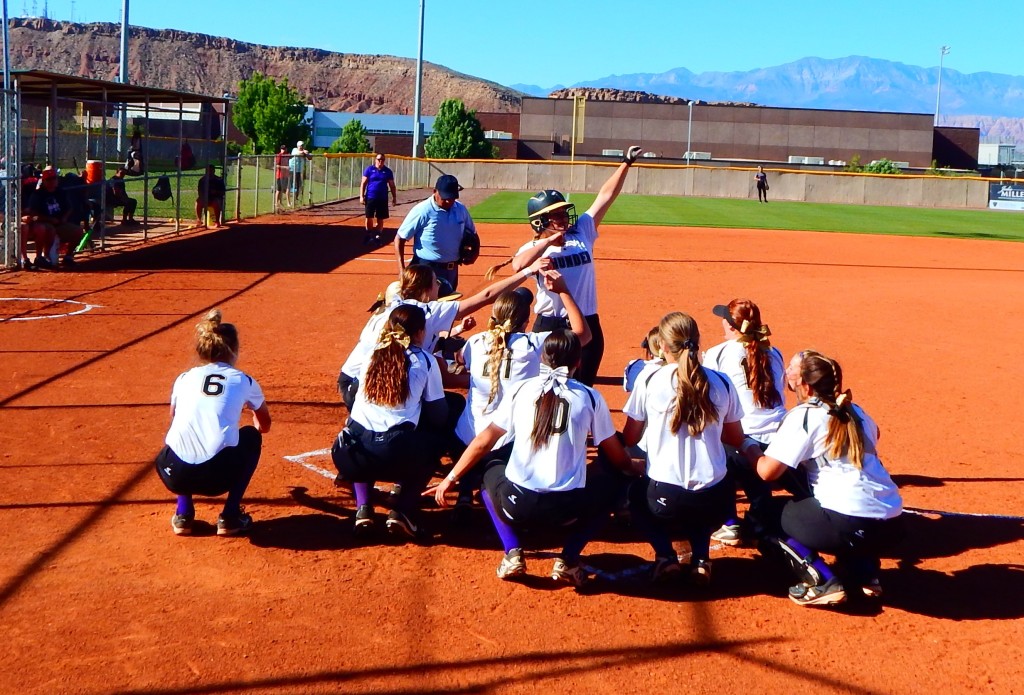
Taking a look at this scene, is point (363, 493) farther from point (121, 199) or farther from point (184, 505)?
point (121, 199)

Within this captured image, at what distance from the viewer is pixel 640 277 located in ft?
63.0

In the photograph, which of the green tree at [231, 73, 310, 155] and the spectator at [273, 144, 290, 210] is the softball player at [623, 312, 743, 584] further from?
the green tree at [231, 73, 310, 155]

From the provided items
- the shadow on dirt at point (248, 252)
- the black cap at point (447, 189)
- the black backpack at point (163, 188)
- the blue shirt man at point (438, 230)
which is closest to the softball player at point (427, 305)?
the black cap at point (447, 189)

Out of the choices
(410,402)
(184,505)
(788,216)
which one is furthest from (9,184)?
(788,216)

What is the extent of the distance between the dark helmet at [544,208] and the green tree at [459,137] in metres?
83.1

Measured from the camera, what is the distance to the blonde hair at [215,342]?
627cm

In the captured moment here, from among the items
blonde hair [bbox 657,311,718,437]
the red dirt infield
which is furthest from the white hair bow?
the red dirt infield

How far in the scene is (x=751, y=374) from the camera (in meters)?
6.62

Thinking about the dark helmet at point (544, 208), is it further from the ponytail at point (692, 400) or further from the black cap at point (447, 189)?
the ponytail at point (692, 400)

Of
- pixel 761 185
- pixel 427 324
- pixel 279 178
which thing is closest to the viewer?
pixel 427 324

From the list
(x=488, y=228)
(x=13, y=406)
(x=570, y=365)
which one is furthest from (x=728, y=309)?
(x=488, y=228)

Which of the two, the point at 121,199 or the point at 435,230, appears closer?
the point at 435,230

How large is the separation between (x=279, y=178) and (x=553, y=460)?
28374 millimetres

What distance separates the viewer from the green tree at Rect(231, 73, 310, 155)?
326 ft
